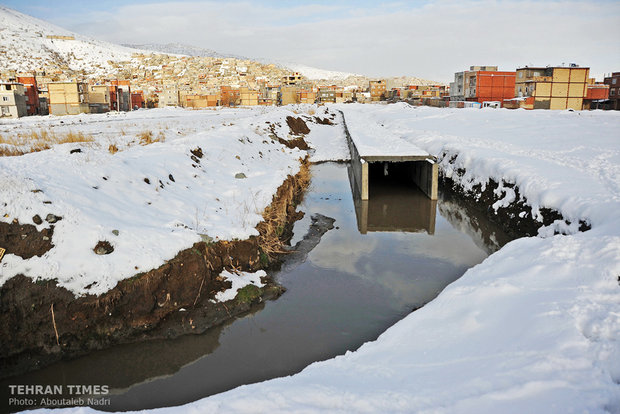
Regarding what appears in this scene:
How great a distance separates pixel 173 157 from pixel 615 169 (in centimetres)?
1406

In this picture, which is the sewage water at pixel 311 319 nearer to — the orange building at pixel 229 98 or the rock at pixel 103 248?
the rock at pixel 103 248

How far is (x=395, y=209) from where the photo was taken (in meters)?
16.5

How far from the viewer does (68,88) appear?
66.0 m

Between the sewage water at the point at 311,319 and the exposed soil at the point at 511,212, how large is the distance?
0.46 meters

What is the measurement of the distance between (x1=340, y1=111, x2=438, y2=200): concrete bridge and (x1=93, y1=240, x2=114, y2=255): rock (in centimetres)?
1099

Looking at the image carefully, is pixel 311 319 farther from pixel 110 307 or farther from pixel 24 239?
pixel 24 239

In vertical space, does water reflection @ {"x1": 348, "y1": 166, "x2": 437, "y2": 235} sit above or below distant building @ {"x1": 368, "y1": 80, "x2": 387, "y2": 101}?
below

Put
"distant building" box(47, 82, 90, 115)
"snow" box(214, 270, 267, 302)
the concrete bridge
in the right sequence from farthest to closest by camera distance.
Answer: "distant building" box(47, 82, 90, 115)
the concrete bridge
"snow" box(214, 270, 267, 302)

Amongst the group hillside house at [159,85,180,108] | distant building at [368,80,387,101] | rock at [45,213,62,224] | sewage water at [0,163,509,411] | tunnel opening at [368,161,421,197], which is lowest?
sewage water at [0,163,509,411]

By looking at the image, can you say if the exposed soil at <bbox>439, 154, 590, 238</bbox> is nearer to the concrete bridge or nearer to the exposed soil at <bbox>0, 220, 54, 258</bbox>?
the concrete bridge

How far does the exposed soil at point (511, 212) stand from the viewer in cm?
1120

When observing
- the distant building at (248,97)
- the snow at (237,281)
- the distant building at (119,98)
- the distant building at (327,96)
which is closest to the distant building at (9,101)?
the distant building at (119,98)

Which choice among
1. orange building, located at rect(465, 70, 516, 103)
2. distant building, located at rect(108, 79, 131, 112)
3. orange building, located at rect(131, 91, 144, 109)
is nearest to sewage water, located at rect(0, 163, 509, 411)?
orange building, located at rect(465, 70, 516, 103)

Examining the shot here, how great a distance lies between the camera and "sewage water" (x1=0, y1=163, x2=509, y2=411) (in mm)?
6402
